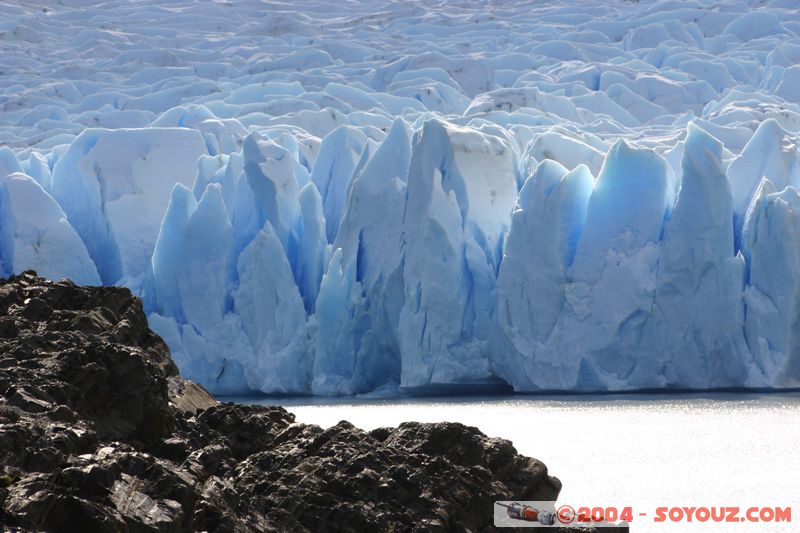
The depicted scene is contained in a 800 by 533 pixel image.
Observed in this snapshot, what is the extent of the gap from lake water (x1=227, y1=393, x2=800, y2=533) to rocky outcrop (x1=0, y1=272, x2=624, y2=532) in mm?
3616

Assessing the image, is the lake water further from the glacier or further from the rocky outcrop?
the rocky outcrop

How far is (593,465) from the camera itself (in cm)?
1222

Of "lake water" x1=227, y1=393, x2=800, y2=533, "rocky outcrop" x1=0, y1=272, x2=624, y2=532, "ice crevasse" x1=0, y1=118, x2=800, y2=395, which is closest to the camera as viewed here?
"rocky outcrop" x1=0, y1=272, x2=624, y2=532

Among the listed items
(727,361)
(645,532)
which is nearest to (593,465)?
(645,532)

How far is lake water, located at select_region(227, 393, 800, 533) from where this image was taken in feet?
35.1

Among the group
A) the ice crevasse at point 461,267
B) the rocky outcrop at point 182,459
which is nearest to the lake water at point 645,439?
the ice crevasse at point 461,267

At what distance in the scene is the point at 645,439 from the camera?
13281 millimetres

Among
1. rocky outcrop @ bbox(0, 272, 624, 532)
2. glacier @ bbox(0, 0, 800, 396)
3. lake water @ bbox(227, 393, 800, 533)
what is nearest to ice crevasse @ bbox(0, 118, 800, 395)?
glacier @ bbox(0, 0, 800, 396)

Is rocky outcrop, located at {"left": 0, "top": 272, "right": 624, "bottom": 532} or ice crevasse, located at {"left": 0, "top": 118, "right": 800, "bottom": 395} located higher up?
rocky outcrop, located at {"left": 0, "top": 272, "right": 624, "bottom": 532}

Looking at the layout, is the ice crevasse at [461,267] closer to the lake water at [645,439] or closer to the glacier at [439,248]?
the glacier at [439,248]

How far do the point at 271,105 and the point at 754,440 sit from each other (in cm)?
1647

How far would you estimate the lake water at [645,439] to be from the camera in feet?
35.1

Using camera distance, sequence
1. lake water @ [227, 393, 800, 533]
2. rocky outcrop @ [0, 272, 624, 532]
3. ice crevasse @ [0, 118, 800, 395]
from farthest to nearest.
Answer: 1. ice crevasse @ [0, 118, 800, 395]
2. lake water @ [227, 393, 800, 533]
3. rocky outcrop @ [0, 272, 624, 532]

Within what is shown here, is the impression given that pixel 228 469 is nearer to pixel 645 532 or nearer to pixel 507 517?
pixel 507 517
